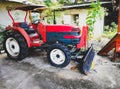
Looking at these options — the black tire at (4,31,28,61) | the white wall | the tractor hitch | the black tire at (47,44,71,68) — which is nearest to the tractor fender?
the black tire at (4,31,28,61)

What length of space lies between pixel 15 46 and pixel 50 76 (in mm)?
1918

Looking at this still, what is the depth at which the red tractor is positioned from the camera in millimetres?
5461

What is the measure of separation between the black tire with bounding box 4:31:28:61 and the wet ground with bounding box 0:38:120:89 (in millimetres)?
215

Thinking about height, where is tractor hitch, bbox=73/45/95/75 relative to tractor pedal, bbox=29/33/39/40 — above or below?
below

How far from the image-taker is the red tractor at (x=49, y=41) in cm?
546

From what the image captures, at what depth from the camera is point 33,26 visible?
21.0ft

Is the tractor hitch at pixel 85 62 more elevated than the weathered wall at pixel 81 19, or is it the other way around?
the weathered wall at pixel 81 19

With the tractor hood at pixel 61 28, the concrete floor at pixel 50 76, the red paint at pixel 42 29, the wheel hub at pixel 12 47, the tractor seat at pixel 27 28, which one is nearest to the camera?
the concrete floor at pixel 50 76

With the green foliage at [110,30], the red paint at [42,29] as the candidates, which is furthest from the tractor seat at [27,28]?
the green foliage at [110,30]

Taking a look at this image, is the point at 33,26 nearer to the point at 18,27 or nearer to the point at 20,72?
the point at 18,27

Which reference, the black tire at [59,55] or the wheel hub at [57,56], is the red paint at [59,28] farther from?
the wheel hub at [57,56]

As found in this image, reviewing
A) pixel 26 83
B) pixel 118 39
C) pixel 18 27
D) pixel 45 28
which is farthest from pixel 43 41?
pixel 118 39

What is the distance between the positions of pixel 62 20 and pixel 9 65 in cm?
822

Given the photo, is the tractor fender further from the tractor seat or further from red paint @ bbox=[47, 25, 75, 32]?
red paint @ bbox=[47, 25, 75, 32]
